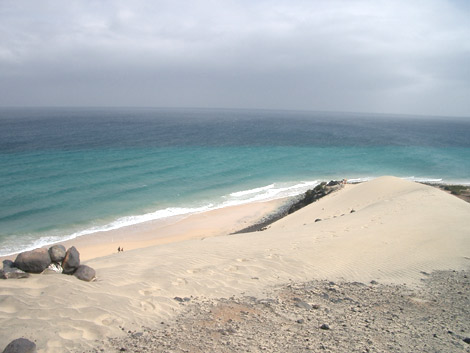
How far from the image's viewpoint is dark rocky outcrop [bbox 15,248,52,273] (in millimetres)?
7215

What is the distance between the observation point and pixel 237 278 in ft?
26.5

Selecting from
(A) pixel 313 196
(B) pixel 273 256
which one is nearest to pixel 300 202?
(A) pixel 313 196

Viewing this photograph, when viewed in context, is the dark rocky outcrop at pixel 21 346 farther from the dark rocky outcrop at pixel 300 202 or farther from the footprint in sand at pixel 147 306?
the dark rocky outcrop at pixel 300 202

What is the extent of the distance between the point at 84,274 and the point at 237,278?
3.73 m

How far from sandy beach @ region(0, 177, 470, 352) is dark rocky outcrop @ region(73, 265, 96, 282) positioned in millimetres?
203

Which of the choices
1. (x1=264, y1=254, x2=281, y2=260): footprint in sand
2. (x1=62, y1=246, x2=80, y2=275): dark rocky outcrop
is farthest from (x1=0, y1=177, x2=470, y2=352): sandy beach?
(x1=62, y1=246, x2=80, y2=275): dark rocky outcrop

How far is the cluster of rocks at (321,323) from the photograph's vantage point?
16.2 feet

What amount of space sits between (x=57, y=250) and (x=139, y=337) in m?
3.88

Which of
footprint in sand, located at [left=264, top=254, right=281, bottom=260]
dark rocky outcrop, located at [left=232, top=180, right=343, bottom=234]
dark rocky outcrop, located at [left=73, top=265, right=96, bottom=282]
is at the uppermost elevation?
dark rocky outcrop, located at [left=73, top=265, right=96, bottom=282]

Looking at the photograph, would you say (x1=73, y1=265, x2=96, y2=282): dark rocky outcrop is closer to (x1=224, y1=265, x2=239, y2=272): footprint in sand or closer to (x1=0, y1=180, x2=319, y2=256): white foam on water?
(x1=224, y1=265, x2=239, y2=272): footprint in sand

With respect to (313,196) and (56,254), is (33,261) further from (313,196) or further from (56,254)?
(313,196)

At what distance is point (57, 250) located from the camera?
7734mm

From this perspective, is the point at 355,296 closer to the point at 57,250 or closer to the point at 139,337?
the point at 139,337

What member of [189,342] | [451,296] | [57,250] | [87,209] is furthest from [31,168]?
[451,296]
